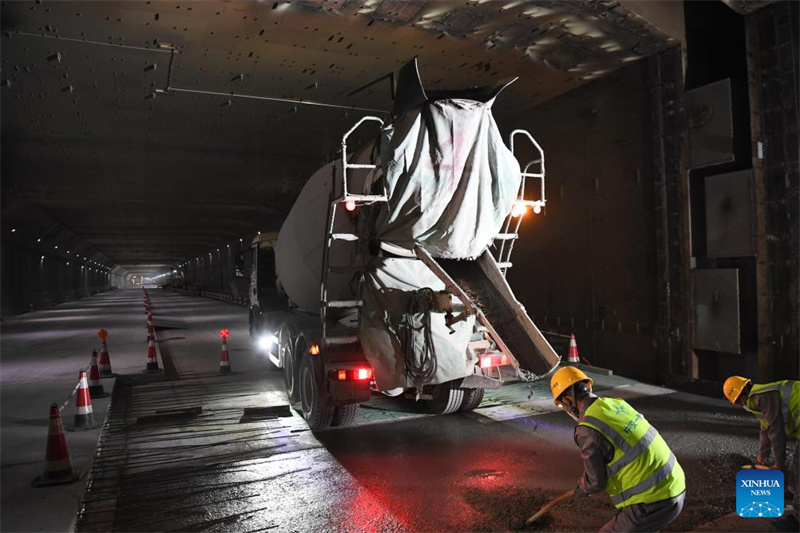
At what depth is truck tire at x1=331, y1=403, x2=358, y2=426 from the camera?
22.6 feet

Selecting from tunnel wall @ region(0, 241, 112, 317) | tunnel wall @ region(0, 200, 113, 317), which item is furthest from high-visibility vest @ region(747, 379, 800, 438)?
tunnel wall @ region(0, 241, 112, 317)

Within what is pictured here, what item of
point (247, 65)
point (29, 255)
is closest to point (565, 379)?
point (247, 65)

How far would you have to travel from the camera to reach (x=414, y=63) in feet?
19.6

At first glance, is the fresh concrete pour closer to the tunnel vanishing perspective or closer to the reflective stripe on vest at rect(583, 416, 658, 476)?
the tunnel vanishing perspective

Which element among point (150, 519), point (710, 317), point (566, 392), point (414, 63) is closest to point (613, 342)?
point (710, 317)

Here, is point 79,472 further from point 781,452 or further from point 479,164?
point 781,452

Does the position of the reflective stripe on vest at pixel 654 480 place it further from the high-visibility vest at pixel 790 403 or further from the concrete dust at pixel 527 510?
the high-visibility vest at pixel 790 403

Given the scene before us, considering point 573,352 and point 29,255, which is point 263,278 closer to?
point 573,352

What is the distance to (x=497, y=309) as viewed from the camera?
20.2ft

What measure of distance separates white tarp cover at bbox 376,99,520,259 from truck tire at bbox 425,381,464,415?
7.27ft

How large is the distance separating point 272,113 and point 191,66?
302 cm

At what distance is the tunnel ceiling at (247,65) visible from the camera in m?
8.19

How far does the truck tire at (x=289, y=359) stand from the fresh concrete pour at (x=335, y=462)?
1.03 feet

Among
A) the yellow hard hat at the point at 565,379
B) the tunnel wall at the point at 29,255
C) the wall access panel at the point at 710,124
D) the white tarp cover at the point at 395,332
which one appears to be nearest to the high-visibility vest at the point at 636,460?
the yellow hard hat at the point at 565,379
